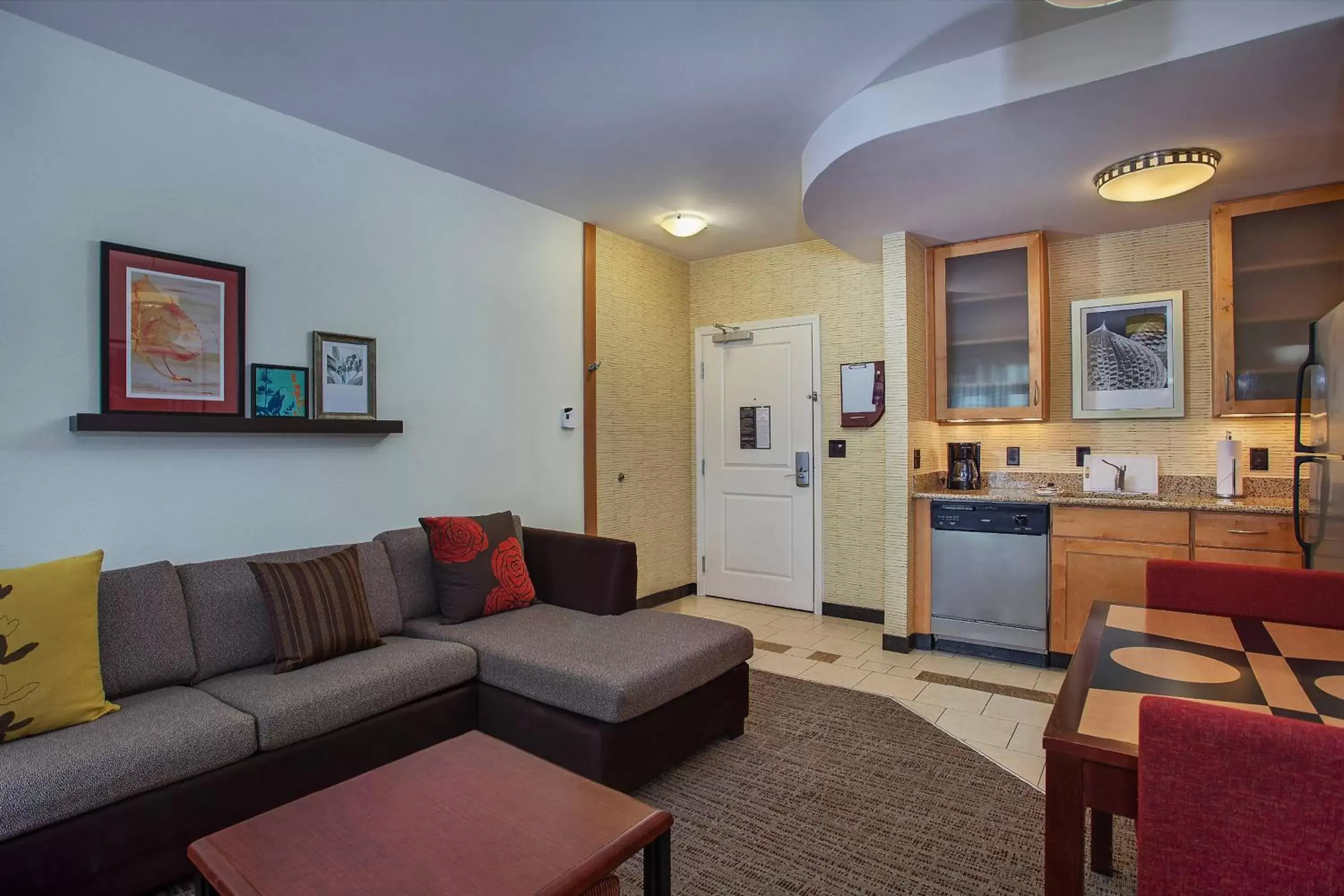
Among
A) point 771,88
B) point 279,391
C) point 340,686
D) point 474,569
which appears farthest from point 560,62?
point 340,686

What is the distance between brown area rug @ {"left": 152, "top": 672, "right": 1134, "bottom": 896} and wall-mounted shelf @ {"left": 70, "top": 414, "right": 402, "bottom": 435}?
1501 millimetres

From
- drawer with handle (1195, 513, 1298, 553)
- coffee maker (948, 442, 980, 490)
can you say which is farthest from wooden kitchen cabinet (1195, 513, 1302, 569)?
coffee maker (948, 442, 980, 490)

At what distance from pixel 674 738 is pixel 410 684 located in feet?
3.11

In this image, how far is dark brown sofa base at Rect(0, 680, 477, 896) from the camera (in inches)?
65.1

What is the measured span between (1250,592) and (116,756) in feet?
9.79

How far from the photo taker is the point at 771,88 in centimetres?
278

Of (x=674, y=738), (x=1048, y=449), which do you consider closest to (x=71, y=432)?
(x=674, y=738)

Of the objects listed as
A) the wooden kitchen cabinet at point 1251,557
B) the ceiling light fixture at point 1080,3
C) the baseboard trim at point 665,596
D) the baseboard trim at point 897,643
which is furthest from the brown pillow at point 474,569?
the wooden kitchen cabinet at point 1251,557

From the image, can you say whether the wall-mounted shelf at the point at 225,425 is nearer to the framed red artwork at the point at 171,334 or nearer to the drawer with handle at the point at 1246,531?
the framed red artwork at the point at 171,334

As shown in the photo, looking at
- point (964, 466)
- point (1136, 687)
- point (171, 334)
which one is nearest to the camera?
point (1136, 687)

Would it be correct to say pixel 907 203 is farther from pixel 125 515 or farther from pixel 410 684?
pixel 125 515

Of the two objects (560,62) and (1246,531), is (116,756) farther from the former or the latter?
(1246,531)

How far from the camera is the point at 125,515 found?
2.53 metres

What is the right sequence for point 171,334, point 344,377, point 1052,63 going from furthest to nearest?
point 344,377, point 171,334, point 1052,63
